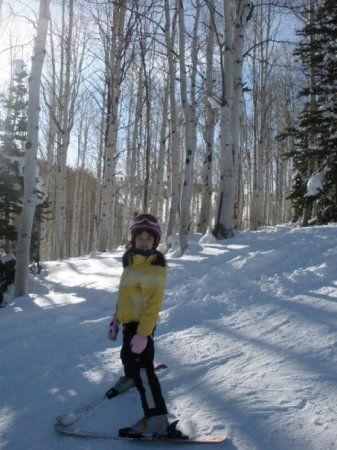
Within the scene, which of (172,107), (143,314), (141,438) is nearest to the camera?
(141,438)

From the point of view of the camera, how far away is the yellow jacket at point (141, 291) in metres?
2.92

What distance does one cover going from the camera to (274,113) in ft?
89.6

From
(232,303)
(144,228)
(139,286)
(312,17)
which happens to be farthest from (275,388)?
(312,17)

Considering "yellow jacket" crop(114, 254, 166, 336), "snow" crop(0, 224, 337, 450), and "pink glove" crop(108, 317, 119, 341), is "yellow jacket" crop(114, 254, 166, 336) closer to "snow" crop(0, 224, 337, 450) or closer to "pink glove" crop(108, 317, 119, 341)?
"pink glove" crop(108, 317, 119, 341)

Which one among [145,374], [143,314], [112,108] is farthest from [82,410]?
[112,108]

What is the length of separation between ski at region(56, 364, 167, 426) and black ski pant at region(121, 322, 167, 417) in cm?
33

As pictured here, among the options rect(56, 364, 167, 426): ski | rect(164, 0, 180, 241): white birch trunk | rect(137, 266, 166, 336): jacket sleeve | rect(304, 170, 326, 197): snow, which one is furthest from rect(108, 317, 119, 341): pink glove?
rect(304, 170, 326, 197): snow

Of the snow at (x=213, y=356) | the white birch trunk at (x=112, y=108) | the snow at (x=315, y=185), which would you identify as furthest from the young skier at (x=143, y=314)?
the white birch trunk at (x=112, y=108)

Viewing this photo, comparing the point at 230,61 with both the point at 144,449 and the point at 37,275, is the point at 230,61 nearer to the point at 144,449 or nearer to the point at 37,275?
the point at 37,275

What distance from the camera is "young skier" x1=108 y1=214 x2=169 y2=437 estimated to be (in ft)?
9.16

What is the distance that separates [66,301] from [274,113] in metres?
23.6

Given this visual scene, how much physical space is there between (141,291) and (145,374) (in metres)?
0.59

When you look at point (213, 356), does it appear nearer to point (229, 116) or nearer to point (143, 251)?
point (143, 251)

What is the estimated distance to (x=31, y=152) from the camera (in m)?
7.84
